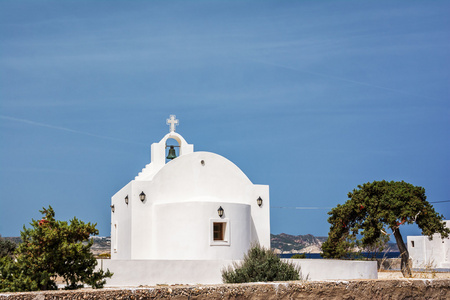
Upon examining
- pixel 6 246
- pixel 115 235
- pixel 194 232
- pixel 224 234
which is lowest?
pixel 6 246

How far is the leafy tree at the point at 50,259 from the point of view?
383 inches

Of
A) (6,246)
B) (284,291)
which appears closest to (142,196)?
(6,246)

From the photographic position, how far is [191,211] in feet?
71.2

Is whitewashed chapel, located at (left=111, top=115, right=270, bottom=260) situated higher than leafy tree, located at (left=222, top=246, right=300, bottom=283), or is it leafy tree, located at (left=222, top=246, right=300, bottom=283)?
whitewashed chapel, located at (left=111, top=115, right=270, bottom=260)

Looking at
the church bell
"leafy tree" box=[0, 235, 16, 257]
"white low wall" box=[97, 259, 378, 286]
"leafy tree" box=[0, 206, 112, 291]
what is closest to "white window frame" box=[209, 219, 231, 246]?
"white low wall" box=[97, 259, 378, 286]

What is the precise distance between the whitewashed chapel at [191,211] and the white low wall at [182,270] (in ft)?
8.09

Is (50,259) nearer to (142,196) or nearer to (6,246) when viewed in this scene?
(142,196)

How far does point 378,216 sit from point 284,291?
21.5 meters

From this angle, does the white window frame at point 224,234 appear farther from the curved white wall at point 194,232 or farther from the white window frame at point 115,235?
the white window frame at point 115,235

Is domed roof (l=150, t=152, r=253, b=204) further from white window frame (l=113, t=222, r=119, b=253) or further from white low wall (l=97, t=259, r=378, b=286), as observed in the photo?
white low wall (l=97, t=259, r=378, b=286)

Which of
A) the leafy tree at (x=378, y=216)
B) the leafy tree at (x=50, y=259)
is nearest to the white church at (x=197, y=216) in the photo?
the leafy tree at (x=378, y=216)

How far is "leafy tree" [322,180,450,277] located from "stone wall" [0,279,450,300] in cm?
2019

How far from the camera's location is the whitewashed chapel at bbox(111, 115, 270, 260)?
71.2ft

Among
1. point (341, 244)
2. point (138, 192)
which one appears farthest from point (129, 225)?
point (341, 244)
